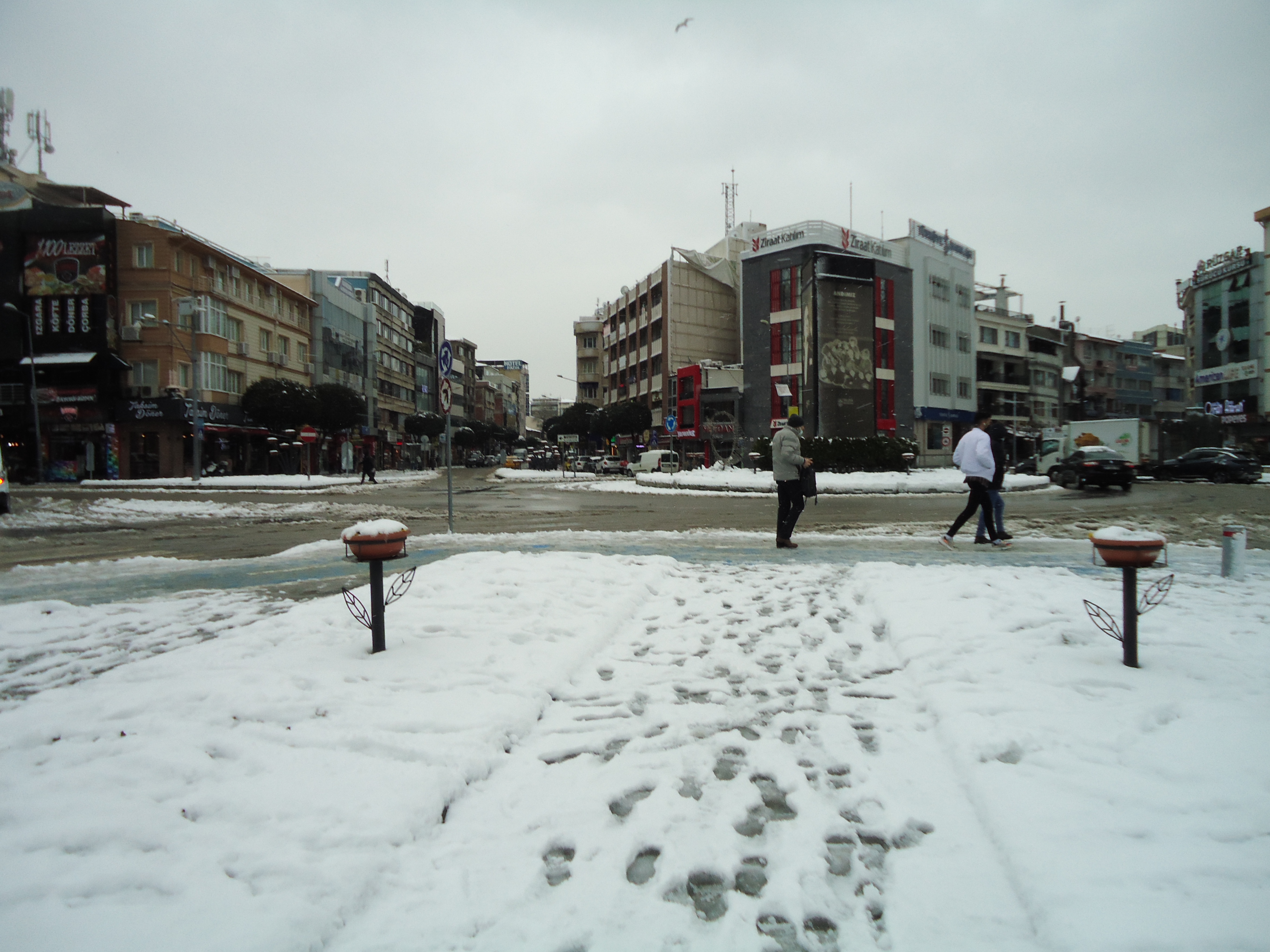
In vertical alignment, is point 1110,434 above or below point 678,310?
below

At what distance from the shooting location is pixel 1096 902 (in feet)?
5.94

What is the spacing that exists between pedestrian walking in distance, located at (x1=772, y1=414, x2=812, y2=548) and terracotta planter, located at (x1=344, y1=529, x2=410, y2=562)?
5.87 meters

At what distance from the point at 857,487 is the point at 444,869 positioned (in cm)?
2098

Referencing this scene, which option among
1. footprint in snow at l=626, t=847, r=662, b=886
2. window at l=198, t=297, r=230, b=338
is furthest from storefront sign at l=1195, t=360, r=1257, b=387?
window at l=198, t=297, r=230, b=338

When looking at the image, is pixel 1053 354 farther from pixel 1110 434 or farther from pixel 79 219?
pixel 79 219

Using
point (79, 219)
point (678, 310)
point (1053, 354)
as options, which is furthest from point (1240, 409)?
point (79, 219)

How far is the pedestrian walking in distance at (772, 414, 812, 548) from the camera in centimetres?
878

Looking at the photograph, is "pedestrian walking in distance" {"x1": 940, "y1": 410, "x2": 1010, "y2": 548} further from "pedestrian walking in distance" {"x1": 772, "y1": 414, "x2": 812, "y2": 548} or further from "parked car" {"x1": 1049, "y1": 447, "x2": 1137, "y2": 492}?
"parked car" {"x1": 1049, "y1": 447, "x2": 1137, "y2": 492}

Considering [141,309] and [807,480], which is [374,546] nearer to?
[807,480]

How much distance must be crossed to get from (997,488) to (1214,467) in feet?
83.8

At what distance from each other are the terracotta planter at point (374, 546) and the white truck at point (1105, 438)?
1218 inches

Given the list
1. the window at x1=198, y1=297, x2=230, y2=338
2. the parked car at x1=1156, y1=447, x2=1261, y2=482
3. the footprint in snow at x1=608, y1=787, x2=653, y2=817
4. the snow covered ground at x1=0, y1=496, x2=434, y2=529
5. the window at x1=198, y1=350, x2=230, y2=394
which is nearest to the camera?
the footprint in snow at x1=608, y1=787, x2=653, y2=817

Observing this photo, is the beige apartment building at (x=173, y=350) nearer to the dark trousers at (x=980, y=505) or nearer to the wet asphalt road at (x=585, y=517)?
the wet asphalt road at (x=585, y=517)

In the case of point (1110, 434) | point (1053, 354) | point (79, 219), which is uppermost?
point (79, 219)
